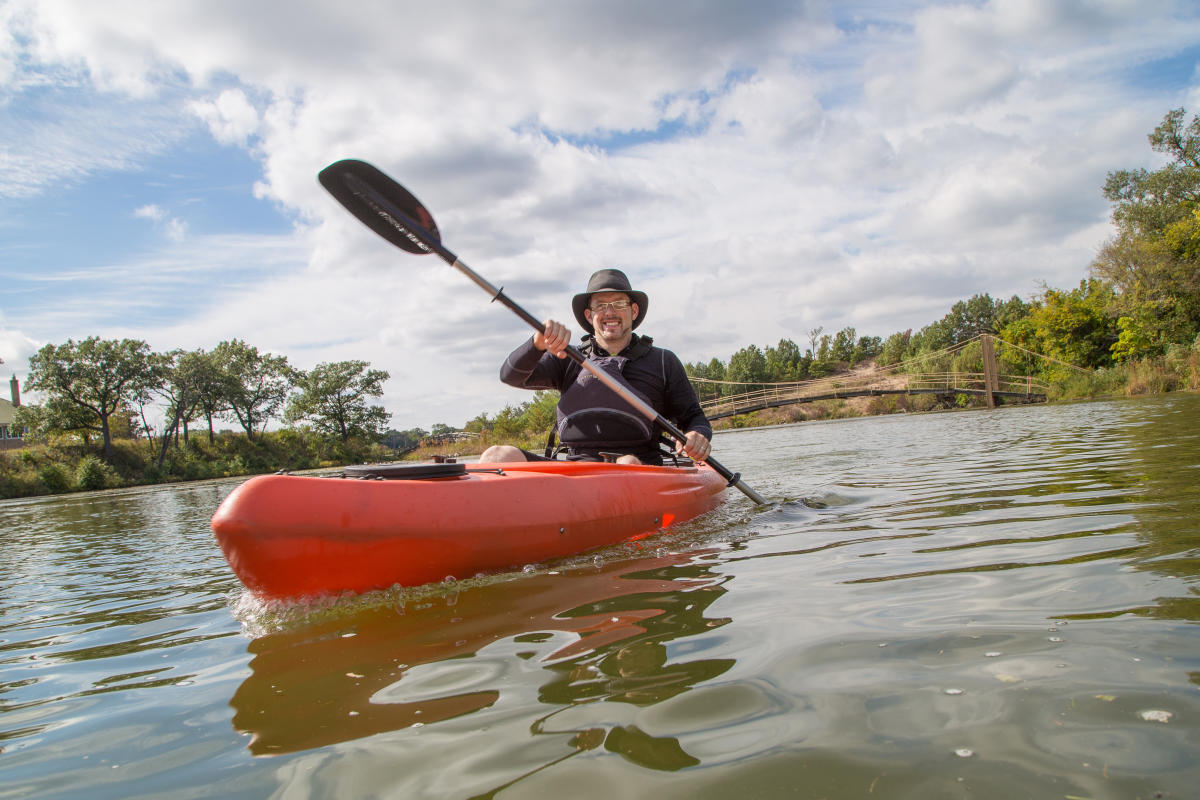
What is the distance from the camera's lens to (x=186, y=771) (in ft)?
4.04

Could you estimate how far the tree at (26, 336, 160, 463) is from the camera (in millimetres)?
26547

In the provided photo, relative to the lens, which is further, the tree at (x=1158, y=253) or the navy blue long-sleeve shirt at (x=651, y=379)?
the tree at (x=1158, y=253)

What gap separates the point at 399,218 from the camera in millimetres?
3789

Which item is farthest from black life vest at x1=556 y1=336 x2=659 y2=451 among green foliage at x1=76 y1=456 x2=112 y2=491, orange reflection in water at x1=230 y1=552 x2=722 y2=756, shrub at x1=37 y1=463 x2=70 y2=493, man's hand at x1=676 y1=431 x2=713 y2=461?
green foliage at x1=76 y1=456 x2=112 y2=491

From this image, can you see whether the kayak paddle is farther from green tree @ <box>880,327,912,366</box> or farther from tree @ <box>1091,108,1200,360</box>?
green tree @ <box>880,327,912,366</box>

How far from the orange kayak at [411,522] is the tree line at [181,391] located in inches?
1223

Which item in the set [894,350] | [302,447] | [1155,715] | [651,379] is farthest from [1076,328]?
[302,447]

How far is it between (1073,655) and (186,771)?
173 centimetres

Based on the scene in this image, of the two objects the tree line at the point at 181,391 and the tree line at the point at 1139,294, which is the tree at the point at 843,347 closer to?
the tree line at the point at 1139,294

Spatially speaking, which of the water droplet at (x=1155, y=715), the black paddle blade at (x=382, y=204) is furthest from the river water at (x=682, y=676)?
the black paddle blade at (x=382, y=204)

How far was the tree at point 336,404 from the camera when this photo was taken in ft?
127

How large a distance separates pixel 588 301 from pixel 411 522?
2.33 meters

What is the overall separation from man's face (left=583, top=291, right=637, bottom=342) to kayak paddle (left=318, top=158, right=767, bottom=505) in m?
0.48

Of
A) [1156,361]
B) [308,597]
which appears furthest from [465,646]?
[1156,361]
